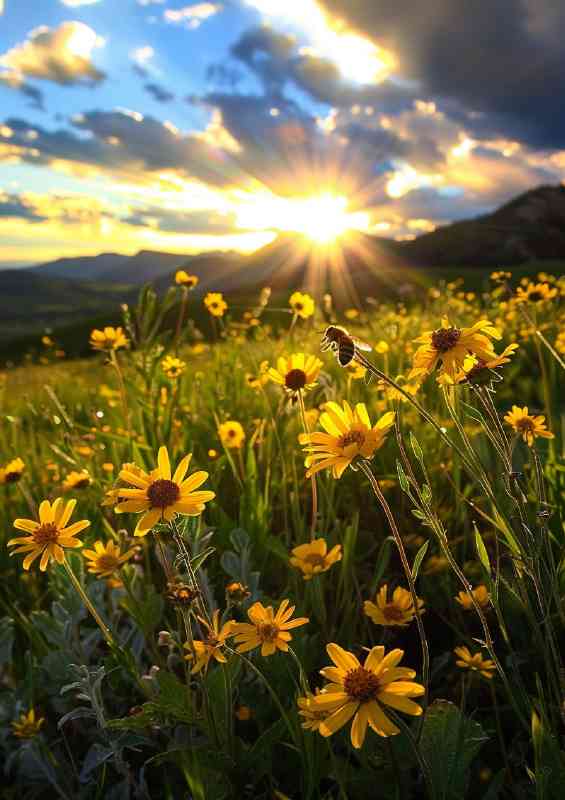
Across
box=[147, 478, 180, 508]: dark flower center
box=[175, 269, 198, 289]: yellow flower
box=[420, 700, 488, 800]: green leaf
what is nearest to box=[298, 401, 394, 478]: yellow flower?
box=[147, 478, 180, 508]: dark flower center

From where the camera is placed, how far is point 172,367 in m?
2.97

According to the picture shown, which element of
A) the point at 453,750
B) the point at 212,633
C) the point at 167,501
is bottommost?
the point at 453,750

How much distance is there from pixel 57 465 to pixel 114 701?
4.81 ft

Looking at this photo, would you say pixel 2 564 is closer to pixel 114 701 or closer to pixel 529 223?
pixel 114 701

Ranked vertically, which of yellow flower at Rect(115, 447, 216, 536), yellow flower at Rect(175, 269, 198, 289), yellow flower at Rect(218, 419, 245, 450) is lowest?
yellow flower at Rect(218, 419, 245, 450)

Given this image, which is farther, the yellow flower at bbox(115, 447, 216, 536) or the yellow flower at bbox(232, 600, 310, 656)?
the yellow flower at bbox(232, 600, 310, 656)

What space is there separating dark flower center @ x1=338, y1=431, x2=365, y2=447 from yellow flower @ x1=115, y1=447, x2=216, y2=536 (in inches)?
10.3

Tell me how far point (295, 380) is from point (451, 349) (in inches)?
25.9

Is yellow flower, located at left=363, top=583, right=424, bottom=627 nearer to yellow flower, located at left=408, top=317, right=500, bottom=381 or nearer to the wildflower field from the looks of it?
the wildflower field

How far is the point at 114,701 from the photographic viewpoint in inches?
72.1

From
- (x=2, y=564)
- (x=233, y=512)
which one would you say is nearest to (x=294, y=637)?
(x=233, y=512)

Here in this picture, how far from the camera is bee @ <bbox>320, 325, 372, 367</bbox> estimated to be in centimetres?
109

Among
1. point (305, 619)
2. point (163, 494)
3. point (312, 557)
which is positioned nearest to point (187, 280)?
point (312, 557)

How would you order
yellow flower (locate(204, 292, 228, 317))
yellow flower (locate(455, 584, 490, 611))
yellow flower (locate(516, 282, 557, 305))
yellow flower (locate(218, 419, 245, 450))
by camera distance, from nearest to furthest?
yellow flower (locate(455, 584, 490, 611))
yellow flower (locate(218, 419, 245, 450))
yellow flower (locate(516, 282, 557, 305))
yellow flower (locate(204, 292, 228, 317))
